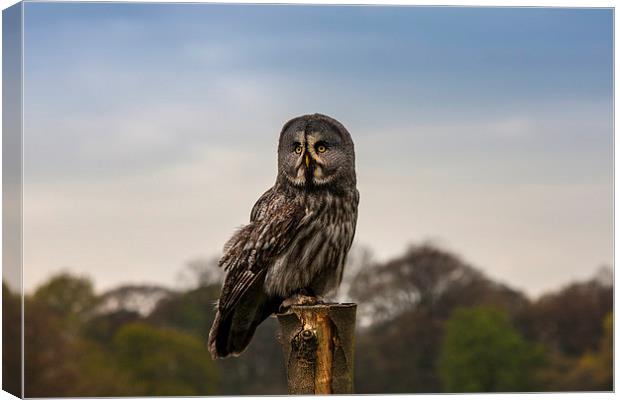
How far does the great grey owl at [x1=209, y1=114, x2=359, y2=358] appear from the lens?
17.9 ft

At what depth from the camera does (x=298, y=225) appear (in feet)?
18.0

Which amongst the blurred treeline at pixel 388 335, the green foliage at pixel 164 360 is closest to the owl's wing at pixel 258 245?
the blurred treeline at pixel 388 335

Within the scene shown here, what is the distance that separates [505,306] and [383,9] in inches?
89.7

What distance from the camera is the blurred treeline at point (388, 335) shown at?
733cm

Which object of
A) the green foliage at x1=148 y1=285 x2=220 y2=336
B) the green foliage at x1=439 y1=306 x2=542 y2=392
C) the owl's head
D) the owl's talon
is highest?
the owl's head

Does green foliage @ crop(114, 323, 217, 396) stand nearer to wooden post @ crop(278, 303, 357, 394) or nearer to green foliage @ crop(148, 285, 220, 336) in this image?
green foliage @ crop(148, 285, 220, 336)

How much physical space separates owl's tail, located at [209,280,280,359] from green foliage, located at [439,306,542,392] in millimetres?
2098

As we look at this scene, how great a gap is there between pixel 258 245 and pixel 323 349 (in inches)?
28.8

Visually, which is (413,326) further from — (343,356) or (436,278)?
(343,356)

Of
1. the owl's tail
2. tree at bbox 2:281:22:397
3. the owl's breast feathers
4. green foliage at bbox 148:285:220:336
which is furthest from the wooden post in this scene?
green foliage at bbox 148:285:220:336

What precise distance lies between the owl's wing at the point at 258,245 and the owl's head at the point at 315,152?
0.15 m

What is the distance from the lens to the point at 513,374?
25.5ft

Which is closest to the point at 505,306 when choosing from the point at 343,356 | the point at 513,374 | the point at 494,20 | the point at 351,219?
the point at 513,374

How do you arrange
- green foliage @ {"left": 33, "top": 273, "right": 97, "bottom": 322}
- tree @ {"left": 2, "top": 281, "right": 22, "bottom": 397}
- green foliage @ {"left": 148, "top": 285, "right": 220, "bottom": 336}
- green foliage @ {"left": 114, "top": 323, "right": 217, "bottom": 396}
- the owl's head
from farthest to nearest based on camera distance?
1. green foliage @ {"left": 148, "top": 285, "right": 220, "bottom": 336}
2. green foliage @ {"left": 114, "top": 323, "right": 217, "bottom": 396}
3. green foliage @ {"left": 33, "top": 273, "right": 97, "bottom": 322}
4. tree @ {"left": 2, "top": 281, "right": 22, "bottom": 397}
5. the owl's head
